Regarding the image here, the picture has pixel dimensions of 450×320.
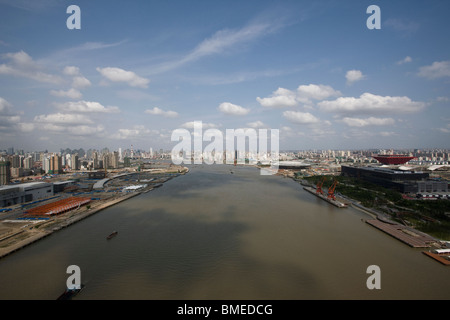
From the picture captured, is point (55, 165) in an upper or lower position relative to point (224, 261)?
upper

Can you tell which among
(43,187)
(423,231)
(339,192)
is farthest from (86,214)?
(339,192)

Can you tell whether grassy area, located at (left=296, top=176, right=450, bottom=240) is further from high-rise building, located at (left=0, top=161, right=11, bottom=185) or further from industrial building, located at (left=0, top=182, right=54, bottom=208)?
high-rise building, located at (left=0, top=161, right=11, bottom=185)

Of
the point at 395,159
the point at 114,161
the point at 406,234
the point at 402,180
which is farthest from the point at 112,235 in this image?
the point at 114,161

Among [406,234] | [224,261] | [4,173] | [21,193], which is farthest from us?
[4,173]

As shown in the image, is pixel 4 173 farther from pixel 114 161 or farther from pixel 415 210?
pixel 415 210

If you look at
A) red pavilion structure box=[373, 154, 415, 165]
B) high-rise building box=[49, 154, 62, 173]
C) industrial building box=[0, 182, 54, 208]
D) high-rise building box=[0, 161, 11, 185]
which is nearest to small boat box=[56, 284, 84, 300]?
industrial building box=[0, 182, 54, 208]
